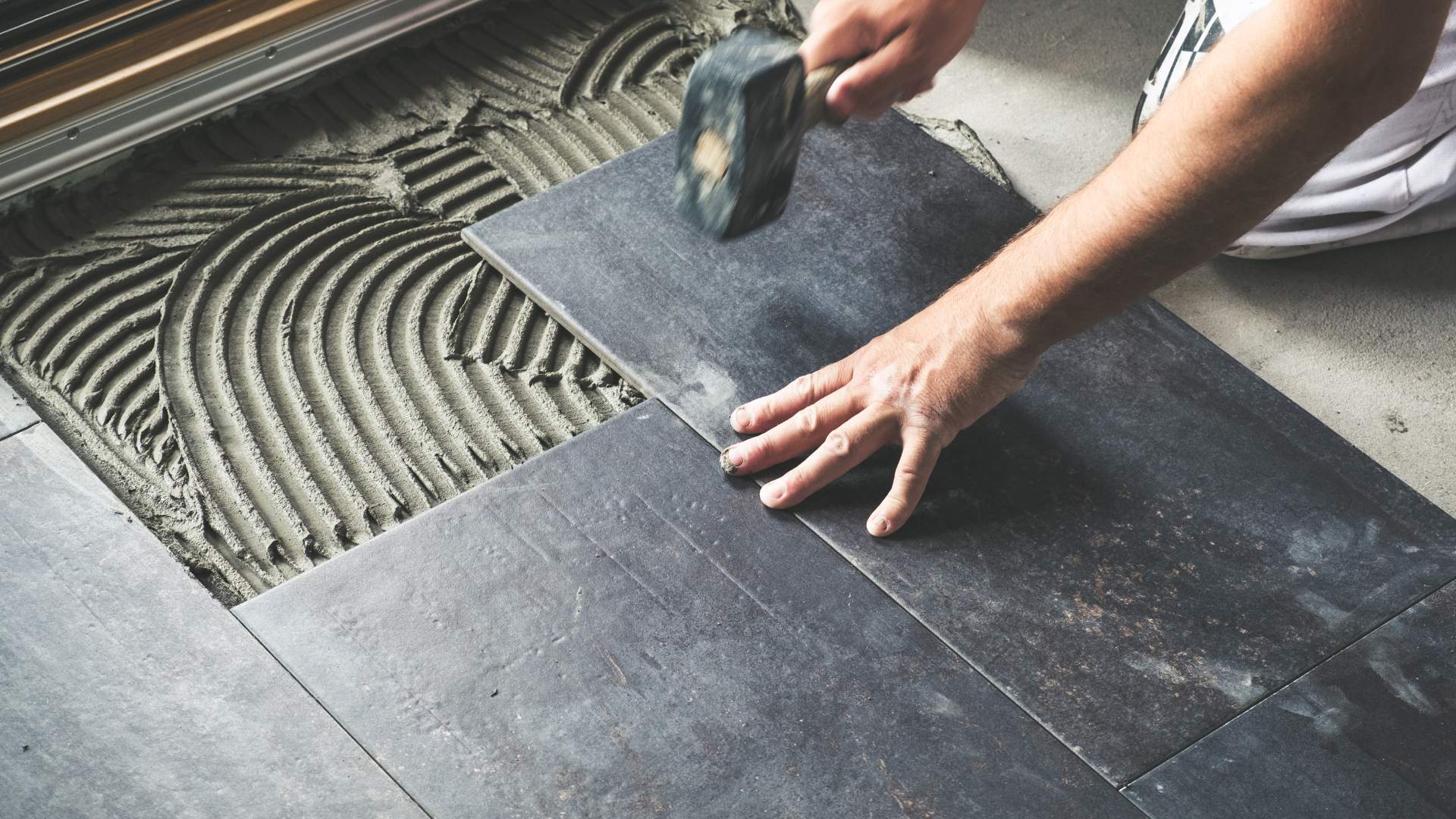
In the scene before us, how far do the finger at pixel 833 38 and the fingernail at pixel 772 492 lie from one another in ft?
2.08

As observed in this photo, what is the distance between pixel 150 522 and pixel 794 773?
103cm

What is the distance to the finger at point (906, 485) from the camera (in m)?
1.84

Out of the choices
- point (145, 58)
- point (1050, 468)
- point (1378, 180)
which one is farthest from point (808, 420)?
point (145, 58)

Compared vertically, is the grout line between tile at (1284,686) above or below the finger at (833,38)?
below

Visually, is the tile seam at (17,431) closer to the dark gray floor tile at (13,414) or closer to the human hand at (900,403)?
the dark gray floor tile at (13,414)

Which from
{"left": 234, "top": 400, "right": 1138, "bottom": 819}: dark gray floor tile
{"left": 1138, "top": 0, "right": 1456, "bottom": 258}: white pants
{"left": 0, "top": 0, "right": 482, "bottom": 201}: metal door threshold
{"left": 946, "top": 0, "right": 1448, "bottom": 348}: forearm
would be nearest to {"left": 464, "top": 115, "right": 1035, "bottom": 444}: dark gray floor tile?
{"left": 234, "top": 400, "right": 1138, "bottom": 819}: dark gray floor tile

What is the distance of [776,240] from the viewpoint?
2311 mm

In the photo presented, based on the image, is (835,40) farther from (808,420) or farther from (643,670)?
(643,670)

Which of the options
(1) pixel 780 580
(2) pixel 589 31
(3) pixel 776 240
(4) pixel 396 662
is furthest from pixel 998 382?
(2) pixel 589 31

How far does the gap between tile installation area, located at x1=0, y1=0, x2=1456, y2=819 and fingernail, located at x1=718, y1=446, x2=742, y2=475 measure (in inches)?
2.4

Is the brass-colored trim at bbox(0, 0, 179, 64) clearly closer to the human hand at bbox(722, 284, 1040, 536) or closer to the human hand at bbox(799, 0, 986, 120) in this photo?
the human hand at bbox(799, 0, 986, 120)

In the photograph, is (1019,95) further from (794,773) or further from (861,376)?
(794,773)

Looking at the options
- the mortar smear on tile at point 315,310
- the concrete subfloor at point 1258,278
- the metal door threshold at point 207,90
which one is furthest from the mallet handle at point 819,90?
the metal door threshold at point 207,90

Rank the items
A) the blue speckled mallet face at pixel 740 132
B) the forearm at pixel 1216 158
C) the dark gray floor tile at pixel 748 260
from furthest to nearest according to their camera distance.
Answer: the dark gray floor tile at pixel 748 260 → the blue speckled mallet face at pixel 740 132 → the forearm at pixel 1216 158
